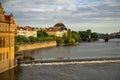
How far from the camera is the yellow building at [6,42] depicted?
3338cm

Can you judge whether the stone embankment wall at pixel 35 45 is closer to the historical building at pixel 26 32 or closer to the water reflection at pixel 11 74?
the historical building at pixel 26 32

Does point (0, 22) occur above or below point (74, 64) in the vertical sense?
above

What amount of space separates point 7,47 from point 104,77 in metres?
11.1

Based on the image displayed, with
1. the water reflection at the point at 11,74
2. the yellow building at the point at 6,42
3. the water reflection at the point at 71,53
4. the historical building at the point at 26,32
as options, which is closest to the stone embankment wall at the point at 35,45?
the water reflection at the point at 71,53

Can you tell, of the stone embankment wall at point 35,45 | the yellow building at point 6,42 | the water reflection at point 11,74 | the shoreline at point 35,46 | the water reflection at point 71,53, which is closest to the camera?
the water reflection at point 11,74

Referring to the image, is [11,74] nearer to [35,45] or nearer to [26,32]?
[35,45]

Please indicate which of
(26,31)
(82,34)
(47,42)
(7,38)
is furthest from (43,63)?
(82,34)

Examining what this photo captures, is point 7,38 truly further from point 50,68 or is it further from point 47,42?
point 47,42

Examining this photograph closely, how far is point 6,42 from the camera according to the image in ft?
115

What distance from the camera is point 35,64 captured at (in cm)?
3931

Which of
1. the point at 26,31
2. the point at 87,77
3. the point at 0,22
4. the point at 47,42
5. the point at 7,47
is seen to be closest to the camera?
the point at 87,77

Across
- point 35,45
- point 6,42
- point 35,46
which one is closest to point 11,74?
point 6,42

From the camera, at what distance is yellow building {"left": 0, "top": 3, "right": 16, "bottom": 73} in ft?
109

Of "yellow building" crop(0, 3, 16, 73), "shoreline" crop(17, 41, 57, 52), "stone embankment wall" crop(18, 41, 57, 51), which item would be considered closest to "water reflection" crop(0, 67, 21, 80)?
"yellow building" crop(0, 3, 16, 73)
